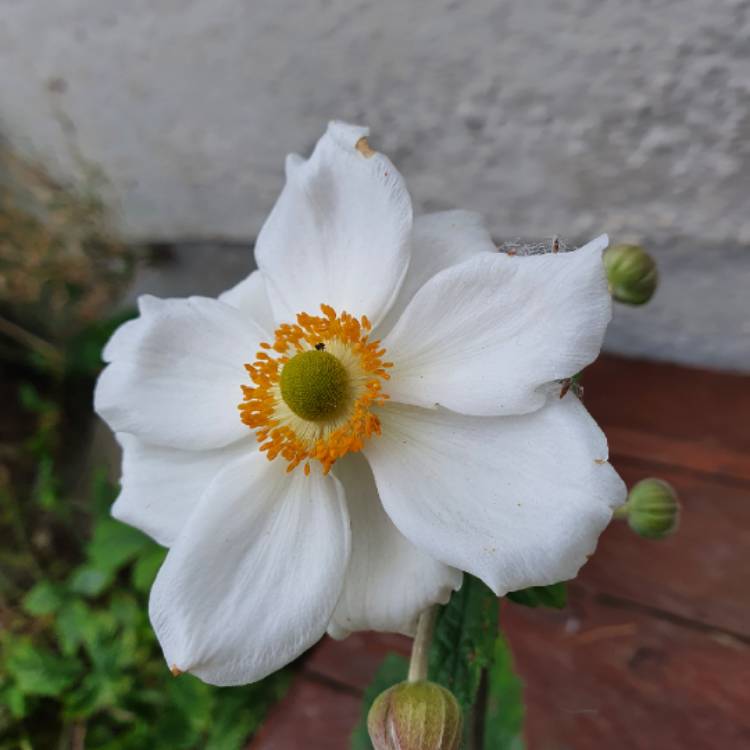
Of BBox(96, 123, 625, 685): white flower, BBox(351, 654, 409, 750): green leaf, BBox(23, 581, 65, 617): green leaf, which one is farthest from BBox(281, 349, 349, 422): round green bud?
BBox(23, 581, 65, 617): green leaf

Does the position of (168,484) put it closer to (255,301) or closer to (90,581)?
(255,301)

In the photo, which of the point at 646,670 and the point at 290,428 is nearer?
the point at 290,428

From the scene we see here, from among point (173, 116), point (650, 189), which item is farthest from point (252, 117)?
point (650, 189)

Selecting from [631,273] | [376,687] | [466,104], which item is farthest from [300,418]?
[466,104]

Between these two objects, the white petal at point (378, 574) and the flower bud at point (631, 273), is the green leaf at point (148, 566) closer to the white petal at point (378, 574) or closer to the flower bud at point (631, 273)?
the white petal at point (378, 574)

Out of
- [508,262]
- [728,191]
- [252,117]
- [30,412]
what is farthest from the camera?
[30,412]

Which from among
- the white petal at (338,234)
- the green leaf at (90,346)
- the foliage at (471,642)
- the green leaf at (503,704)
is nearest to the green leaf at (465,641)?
the foliage at (471,642)

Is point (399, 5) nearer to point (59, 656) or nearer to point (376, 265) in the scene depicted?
point (376, 265)
